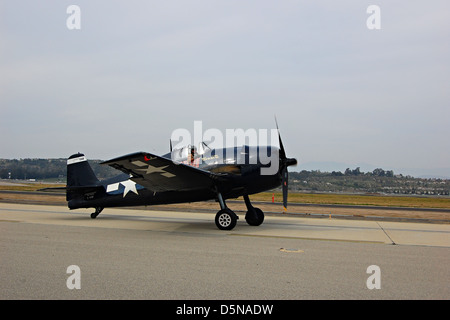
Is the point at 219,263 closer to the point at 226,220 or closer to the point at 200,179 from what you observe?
the point at 226,220

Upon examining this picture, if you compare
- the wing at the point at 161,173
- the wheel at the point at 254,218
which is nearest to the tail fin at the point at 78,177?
the wing at the point at 161,173

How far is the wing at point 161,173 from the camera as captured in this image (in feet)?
37.7

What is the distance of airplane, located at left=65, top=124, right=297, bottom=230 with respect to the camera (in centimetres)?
1267

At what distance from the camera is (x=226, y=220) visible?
43.4 ft

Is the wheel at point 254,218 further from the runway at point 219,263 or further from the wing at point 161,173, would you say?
the wing at point 161,173

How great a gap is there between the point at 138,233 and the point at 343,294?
793cm

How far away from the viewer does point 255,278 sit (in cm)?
650

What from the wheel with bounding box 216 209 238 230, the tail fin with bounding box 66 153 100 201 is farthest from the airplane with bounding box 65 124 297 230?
the tail fin with bounding box 66 153 100 201

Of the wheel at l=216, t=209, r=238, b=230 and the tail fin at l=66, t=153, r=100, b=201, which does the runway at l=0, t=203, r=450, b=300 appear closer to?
the wheel at l=216, t=209, r=238, b=230

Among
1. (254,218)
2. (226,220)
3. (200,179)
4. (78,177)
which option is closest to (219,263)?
(226,220)

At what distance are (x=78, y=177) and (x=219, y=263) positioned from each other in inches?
440

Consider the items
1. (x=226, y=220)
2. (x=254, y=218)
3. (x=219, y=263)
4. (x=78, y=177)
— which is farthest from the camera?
(x=78, y=177)

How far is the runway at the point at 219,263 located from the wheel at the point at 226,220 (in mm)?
221

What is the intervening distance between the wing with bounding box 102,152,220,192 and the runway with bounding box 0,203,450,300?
1.58 m
